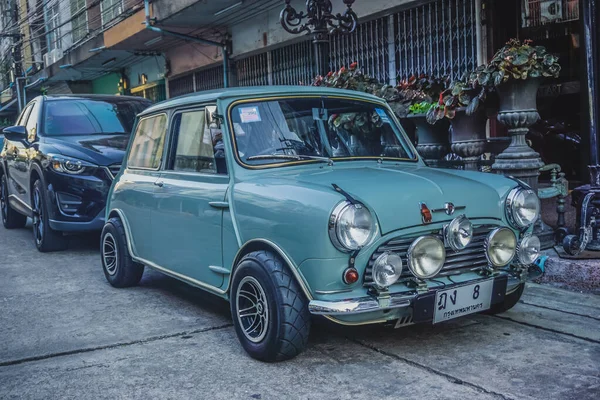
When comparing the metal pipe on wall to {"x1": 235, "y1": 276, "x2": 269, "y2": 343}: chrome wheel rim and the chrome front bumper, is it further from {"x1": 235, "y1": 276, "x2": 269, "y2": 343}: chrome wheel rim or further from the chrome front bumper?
the chrome front bumper

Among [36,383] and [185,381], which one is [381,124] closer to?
[185,381]

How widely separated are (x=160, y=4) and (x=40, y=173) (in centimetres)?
717

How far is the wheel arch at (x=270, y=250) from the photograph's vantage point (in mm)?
3537

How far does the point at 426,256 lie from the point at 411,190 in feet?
1.20

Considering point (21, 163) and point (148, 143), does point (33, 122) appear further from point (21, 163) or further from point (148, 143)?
point (148, 143)

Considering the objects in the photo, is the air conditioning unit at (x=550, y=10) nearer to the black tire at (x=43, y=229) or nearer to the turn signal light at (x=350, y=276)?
the turn signal light at (x=350, y=276)

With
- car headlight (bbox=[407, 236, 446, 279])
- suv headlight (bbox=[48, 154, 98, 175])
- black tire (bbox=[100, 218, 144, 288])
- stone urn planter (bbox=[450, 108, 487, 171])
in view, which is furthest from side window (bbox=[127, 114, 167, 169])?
stone urn planter (bbox=[450, 108, 487, 171])

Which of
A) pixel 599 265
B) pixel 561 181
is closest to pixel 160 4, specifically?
pixel 561 181

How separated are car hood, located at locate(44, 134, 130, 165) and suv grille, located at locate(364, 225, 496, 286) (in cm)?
464

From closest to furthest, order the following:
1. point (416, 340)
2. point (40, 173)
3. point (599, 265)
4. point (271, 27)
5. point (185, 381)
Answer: point (185, 381), point (416, 340), point (599, 265), point (40, 173), point (271, 27)

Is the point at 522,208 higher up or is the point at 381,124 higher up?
the point at 381,124

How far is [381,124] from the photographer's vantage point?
484 centimetres

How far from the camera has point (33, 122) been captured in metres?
8.43

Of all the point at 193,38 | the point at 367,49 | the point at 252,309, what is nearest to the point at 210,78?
the point at 193,38
